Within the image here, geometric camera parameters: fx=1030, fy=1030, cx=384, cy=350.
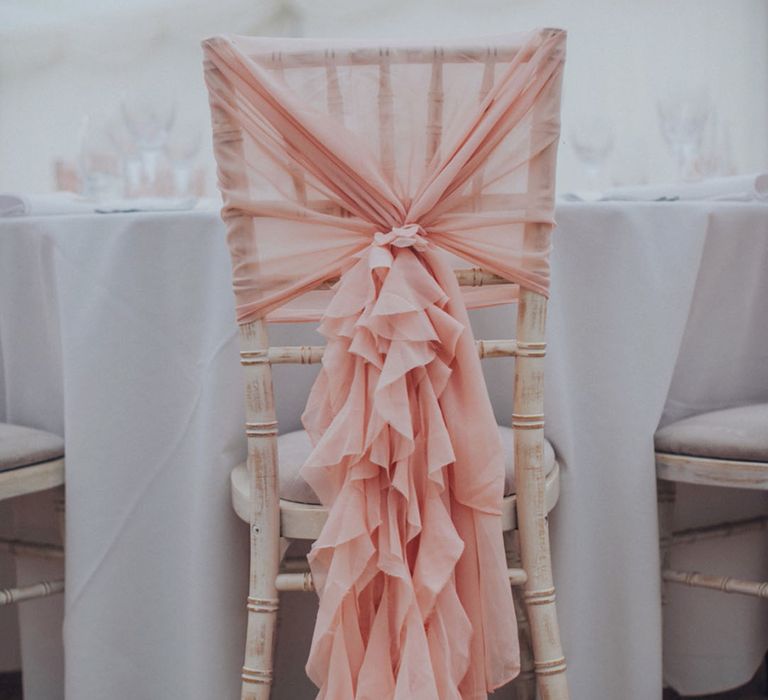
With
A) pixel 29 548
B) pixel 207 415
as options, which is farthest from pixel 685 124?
pixel 29 548

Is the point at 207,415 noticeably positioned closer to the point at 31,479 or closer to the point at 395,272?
the point at 31,479

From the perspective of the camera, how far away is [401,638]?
1112 mm

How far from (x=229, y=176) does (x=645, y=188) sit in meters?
0.77

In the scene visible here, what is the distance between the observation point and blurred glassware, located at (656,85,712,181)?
2008 millimetres

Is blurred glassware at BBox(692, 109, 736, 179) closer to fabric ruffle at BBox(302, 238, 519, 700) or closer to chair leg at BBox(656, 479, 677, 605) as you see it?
chair leg at BBox(656, 479, 677, 605)

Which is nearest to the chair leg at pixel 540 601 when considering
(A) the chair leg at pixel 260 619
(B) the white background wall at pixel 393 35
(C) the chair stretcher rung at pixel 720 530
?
(A) the chair leg at pixel 260 619

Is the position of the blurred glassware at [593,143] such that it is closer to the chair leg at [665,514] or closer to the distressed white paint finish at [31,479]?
the chair leg at [665,514]

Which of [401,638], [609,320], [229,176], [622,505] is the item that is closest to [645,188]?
[609,320]

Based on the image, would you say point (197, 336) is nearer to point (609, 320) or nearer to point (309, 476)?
point (309, 476)

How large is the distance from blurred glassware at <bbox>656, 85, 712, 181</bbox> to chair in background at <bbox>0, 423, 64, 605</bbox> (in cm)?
129

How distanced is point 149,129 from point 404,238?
989mm

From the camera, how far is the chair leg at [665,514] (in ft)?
4.99

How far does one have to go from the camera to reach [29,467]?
1401 mm

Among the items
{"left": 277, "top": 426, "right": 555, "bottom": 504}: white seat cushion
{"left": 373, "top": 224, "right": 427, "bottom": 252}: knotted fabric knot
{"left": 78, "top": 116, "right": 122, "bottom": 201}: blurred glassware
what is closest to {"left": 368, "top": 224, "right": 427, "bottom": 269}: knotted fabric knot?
{"left": 373, "top": 224, "right": 427, "bottom": 252}: knotted fabric knot
